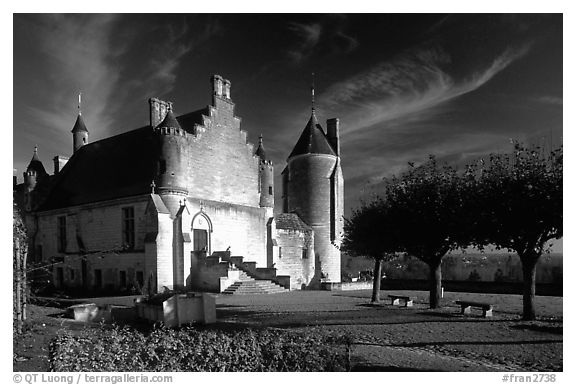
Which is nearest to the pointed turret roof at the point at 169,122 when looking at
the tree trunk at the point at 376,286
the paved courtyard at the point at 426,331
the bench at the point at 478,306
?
the paved courtyard at the point at 426,331

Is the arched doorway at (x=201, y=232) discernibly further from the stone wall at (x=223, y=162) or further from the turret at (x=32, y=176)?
the turret at (x=32, y=176)

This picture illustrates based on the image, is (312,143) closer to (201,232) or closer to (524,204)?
(201,232)

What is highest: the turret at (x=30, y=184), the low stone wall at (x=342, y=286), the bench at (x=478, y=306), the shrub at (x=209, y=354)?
the turret at (x=30, y=184)

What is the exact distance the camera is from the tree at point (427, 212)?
647 inches

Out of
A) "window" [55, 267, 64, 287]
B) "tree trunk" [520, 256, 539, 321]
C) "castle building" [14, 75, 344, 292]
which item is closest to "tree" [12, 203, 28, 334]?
"castle building" [14, 75, 344, 292]

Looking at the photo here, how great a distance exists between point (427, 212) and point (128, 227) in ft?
54.1

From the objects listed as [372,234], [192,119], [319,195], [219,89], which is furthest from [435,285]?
[319,195]

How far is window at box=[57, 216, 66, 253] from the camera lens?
27830 mm

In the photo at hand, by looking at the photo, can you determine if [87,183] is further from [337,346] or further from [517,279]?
[517,279]

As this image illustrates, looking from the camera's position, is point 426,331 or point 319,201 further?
point 319,201

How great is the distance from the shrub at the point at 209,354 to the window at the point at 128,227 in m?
15.2

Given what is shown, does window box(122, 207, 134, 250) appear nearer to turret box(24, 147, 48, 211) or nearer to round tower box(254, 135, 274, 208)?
round tower box(254, 135, 274, 208)

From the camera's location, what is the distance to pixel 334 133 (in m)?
37.8
